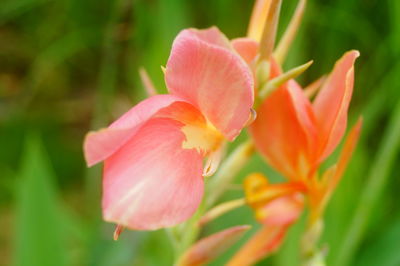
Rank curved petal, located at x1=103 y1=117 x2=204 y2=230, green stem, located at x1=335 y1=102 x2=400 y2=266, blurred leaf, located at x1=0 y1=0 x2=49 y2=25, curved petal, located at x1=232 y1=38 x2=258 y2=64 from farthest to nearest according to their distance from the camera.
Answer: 1. blurred leaf, located at x1=0 y1=0 x2=49 y2=25
2. green stem, located at x1=335 y1=102 x2=400 y2=266
3. curved petal, located at x1=232 y1=38 x2=258 y2=64
4. curved petal, located at x1=103 y1=117 x2=204 y2=230

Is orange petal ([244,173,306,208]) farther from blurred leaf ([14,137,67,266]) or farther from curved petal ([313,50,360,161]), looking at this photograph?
blurred leaf ([14,137,67,266])

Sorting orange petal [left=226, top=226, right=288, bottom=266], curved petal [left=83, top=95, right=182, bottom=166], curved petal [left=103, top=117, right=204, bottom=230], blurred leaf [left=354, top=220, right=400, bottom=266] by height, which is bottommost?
blurred leaf [left=354, top=220, right=400, bottom=266]

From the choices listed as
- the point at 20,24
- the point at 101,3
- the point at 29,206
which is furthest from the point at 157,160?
the point at 20,24

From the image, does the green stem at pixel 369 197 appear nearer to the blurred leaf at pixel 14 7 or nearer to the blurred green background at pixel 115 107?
the blurred green background at pixel 115 107

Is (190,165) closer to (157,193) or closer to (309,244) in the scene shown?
(157,193)

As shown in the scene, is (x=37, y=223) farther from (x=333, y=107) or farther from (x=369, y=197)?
(x=333, y=107)

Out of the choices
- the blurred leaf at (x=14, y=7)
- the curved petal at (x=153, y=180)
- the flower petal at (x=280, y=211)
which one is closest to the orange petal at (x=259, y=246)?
the flower petal at (x=280, y=211)

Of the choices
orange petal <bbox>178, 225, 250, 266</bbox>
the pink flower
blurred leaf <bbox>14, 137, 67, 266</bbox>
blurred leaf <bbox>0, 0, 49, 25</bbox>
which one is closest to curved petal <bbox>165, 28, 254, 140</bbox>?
the pink flower
